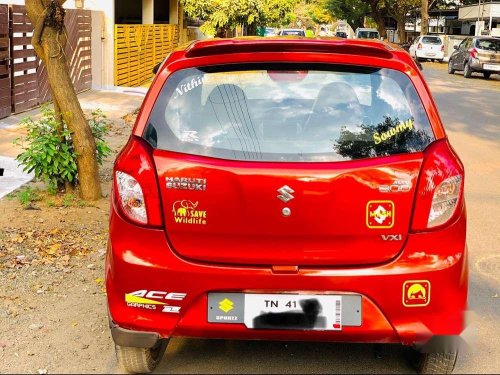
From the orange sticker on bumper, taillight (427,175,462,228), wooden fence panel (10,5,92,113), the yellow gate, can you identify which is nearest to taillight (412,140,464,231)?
taillight (427,175,462,228)

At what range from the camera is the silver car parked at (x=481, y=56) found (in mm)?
27578

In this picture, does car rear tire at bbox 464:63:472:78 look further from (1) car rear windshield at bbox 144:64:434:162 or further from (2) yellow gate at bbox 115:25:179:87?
(1) car rear windshield at bbox 144:64:434:162

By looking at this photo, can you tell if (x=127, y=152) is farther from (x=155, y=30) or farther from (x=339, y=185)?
(x=155, y=30)

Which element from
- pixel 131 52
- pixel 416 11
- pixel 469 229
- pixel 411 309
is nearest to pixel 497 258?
pixel 469 229

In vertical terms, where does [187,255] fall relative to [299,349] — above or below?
above

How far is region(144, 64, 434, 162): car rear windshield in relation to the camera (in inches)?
135

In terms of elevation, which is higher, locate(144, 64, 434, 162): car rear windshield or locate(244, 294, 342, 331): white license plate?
locate(144, 64, 434, 162): car rear windshield

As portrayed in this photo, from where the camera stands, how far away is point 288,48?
3539 mm

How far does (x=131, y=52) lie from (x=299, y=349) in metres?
18.6

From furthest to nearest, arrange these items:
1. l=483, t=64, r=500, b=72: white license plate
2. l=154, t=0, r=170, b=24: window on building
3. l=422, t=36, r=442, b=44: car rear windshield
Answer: l=422, t=36, r=442, b=44: car rear windshield → l=154, t=0, r=170, b=24: window on building → l=483, t=64, r=500, b=72: white license plate

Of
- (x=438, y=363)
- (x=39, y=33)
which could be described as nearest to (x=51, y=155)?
(x=39, y=33)

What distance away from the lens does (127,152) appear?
138 inches

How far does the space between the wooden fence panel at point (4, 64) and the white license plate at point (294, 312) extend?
1052 centimetres

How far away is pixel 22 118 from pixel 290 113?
975 cm
